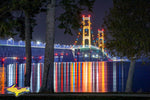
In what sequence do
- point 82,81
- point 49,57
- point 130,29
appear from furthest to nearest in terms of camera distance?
1. point 82,81
2. point 130,29
3. point 49,57

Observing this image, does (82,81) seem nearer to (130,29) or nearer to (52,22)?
(130,29)

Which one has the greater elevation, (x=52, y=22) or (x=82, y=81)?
(x=52, y=22)

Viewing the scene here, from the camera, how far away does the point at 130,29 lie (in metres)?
14.9

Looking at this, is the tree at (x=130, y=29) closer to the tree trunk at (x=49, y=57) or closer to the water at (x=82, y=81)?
the water at (x=82, y=81)

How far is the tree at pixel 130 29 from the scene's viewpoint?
1487cm

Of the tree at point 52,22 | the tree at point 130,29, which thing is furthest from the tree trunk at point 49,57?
the tree at point 130,29

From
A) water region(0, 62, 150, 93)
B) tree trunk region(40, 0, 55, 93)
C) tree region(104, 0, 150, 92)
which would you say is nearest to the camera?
tree trunk region(40, 0, 55, 93)

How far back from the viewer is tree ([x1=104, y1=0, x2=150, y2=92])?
14867mm

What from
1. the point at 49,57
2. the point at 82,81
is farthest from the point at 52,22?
the point at 82,81

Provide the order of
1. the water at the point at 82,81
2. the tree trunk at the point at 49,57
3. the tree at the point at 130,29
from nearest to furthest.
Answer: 1. the tree trunk at the point at 49,57
2. the tree at the point at 130,29
3. the water at the point at 82,81

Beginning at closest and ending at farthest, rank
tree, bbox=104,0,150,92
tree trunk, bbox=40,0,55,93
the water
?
1. tree trunk, bbox=40,0,55,93
2. tree, bbox=104,0,150,92
3. the water

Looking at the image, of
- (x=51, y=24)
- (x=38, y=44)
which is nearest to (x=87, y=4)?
(x=51, y=24)

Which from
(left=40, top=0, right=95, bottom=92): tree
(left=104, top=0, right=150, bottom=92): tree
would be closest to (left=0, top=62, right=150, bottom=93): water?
(left=104, top=0, right=150, bottom=92): tree

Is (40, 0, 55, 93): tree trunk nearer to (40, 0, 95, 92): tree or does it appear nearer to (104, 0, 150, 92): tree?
(40, 0, 95, 92): tree
